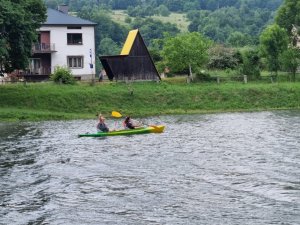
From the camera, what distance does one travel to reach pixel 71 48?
252 ft

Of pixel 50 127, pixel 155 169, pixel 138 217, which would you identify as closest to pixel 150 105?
pixel 50 127

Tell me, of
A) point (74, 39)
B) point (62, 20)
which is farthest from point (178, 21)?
point (62, 20)

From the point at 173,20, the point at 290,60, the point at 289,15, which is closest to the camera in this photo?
the point at 290,60

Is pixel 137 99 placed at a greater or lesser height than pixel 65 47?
lesser

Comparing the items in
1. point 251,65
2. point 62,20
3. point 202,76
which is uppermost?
point 62,20

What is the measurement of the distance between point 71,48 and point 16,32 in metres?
22.1

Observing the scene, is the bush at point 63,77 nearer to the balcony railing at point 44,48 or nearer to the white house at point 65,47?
the white house at point 65,47

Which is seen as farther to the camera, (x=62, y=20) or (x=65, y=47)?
(x=62, y=20)

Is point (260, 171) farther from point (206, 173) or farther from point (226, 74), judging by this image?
point (226, 74)

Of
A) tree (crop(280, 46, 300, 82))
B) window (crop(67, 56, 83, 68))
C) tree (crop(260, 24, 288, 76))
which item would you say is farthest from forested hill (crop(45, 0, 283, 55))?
window (crop(67, 56, 83, 68))

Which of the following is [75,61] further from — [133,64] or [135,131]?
[135,131]

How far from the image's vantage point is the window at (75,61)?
77.0 meters

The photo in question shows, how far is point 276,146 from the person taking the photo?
35.6 m

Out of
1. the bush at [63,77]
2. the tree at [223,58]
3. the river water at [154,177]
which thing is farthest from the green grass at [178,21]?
the river water at [154,177]
